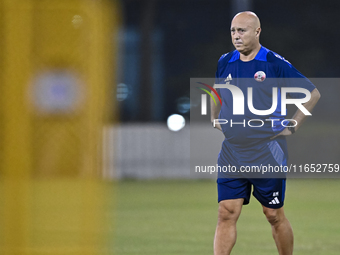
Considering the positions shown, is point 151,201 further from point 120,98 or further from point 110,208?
point 120,98

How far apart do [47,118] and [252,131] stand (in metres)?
2.03

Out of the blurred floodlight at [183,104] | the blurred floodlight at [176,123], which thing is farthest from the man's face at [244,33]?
the blurred floodlight at [183,104]

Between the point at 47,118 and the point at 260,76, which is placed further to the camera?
the point at 260,76

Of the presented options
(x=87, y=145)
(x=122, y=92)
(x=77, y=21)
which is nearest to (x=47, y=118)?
(x=87, y=145)

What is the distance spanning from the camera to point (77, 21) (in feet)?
15.9

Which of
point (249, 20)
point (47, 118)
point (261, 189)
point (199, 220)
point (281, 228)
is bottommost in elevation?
point (199, 220)

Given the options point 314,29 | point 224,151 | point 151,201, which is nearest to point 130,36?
point 314,29

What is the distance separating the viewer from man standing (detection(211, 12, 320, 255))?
616 centimetres

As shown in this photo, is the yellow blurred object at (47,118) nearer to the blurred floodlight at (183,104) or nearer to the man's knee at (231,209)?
the man's knee at (231,209)

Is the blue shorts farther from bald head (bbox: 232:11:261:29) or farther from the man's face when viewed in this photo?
bald head (bbox: 232:11:261:29)

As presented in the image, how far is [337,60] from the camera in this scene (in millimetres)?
22484

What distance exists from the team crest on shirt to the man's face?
0.80 ft

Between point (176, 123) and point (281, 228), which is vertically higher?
point (176, 123)

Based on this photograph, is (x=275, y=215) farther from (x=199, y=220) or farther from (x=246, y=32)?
(x=199, y=220)
